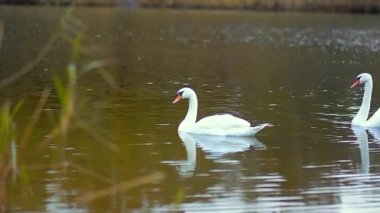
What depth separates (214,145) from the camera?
1284 cm

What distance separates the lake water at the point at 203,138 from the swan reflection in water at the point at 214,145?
1.0 inches

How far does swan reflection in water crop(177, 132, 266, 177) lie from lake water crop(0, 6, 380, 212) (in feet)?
0.08

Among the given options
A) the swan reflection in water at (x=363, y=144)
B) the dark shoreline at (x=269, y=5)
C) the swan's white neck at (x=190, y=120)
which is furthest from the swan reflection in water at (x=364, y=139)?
the dark shoreline at (x=269, y=5)

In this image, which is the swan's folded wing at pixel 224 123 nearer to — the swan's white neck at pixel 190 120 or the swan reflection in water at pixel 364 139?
the swan's white neck at pixel 190 120

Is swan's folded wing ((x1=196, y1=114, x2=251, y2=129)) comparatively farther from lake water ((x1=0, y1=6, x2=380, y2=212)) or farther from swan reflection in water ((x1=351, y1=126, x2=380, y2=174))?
swan reflection in water ((x1=351, y1=126, x2=380, y2=174))

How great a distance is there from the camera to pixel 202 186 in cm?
988

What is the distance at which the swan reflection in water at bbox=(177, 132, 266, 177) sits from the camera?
11924 millimetres

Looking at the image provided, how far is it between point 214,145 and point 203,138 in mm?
593

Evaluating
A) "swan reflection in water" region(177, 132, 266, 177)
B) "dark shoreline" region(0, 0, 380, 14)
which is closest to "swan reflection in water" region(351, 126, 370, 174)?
"swan reflection in water" region(177, 132, 266, 177)

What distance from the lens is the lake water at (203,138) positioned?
916 cm

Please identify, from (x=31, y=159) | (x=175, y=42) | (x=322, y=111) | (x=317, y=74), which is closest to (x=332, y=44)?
(x=175, y=42)

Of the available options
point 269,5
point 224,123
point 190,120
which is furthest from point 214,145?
point 269,5

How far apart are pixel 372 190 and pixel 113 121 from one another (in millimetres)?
5593

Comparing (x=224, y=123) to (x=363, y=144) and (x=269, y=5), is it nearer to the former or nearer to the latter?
(x=363, y=144)
